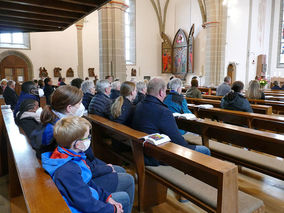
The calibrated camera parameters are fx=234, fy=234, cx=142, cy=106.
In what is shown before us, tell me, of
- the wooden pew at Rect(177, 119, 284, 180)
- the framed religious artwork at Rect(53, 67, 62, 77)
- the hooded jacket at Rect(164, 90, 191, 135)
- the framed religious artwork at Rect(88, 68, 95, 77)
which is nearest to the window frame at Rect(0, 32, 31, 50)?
the framed religious artwork at Rect(53, 67, 62, 77)

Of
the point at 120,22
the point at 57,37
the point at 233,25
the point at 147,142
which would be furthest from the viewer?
the point at 233,25

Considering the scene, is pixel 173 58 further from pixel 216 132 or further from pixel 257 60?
pixel 216 132

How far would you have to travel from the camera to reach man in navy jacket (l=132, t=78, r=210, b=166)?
238 centimetres

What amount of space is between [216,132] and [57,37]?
1229 centimetres

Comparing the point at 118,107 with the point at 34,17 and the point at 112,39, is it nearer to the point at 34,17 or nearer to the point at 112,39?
the point at 34,17

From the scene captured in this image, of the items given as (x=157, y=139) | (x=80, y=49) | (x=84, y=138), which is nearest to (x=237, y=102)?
(x=157, y=139)

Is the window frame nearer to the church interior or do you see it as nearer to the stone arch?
the stone arch

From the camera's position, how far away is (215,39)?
1209 cm

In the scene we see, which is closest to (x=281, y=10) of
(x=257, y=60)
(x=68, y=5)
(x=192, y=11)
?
(x=257, y=60)

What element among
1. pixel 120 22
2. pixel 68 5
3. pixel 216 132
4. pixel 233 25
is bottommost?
pixel 216 132

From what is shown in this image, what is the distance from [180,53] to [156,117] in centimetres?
1415

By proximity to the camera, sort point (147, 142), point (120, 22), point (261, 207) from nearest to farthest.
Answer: point (261, 207), point (147, 142), point (120, 22)

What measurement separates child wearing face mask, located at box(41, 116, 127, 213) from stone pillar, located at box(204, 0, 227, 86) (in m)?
11.5

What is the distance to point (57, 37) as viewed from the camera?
13078 millimetres
